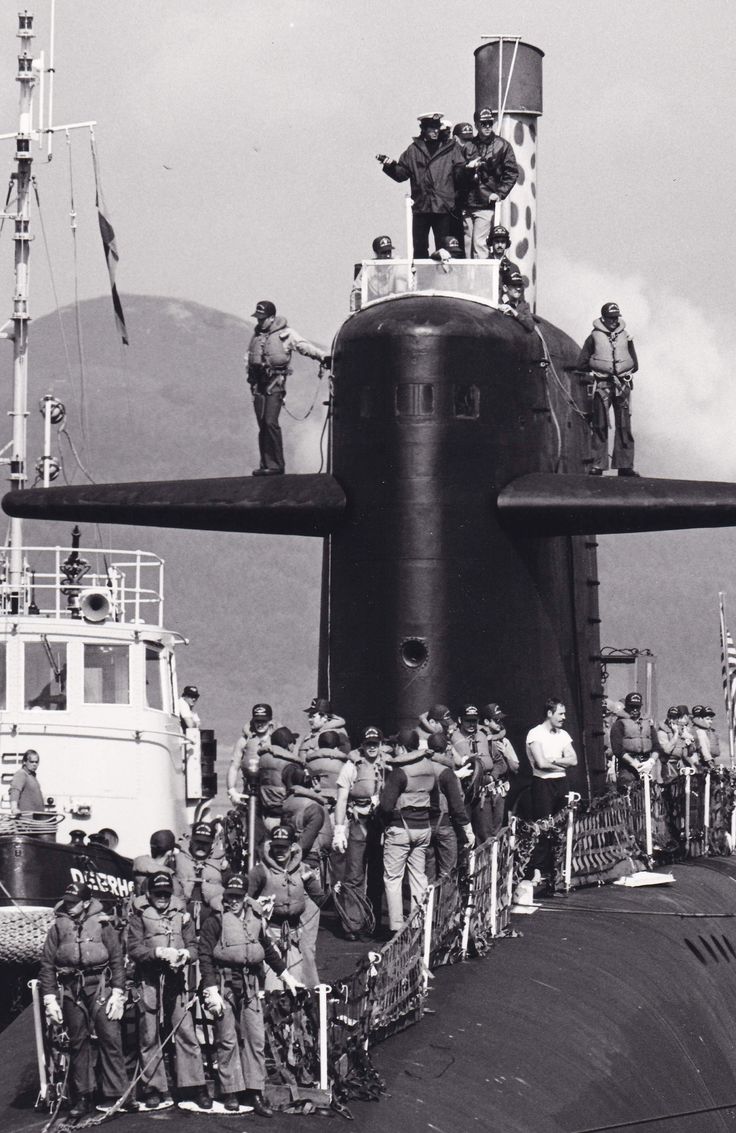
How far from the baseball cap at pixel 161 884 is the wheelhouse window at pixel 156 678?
11.9 meters

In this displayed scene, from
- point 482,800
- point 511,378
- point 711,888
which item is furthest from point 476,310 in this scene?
point 711,888

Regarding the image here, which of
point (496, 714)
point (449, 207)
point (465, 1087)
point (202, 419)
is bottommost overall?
point (465, 1087)

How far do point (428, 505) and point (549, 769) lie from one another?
2339 mm

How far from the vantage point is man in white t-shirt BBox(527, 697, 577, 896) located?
13969 millimetres

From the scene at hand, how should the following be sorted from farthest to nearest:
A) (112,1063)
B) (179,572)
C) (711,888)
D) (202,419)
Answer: (202,419) → (179,572) → (711,888) → (112,1063)

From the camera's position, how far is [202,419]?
124 meters

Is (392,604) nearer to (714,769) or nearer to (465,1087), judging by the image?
(465,1087)

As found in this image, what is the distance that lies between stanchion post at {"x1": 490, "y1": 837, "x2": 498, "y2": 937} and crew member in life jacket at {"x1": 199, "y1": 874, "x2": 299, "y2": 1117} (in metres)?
3.21

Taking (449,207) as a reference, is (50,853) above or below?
below

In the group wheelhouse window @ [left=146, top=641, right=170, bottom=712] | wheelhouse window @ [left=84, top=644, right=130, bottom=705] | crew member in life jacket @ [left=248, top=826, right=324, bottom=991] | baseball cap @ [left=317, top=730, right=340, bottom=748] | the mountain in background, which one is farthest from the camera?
the mountain in background

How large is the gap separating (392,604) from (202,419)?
112 meters

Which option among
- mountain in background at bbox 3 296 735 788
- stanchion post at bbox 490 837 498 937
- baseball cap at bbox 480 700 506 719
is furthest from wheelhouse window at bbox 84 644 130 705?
mountain in background at bbox 3 296 735 788

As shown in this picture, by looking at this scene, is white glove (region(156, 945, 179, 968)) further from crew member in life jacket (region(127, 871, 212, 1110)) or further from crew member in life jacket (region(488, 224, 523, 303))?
crew member in life jacket (region(488, 224, 523, 303))

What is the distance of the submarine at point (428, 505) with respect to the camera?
1323 cm
